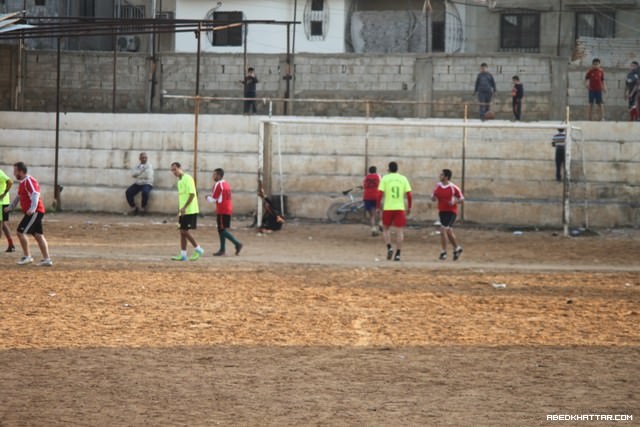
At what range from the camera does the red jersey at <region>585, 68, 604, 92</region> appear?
104 feet

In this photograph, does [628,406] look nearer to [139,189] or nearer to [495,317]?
[495,317]

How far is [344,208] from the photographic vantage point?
28.4 meters

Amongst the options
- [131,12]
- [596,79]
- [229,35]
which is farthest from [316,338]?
[131,12]

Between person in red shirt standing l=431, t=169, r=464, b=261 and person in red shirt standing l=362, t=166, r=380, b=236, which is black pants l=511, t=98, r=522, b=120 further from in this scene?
person in red shirt standing l=431, t=169, r=464, b=261

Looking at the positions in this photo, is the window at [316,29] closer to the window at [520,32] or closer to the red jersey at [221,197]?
the window at [520,32]

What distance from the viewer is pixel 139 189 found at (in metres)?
29.8

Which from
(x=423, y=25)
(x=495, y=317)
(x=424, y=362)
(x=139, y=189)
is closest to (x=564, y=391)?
(x=424, y=362)

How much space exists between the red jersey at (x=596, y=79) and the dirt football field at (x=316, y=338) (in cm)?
942

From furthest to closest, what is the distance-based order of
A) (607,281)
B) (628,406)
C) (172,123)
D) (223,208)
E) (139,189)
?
(172,123)
(139,189)
(223,208)
(607,281)
(628,406)

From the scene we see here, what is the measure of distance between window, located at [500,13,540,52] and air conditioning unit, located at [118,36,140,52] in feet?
44.1

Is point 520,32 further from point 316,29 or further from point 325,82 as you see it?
point 325,82

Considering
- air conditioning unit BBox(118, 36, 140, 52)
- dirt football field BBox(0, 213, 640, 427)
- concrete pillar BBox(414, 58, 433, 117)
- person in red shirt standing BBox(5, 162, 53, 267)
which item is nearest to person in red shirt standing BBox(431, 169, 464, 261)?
dirt football field BBox(0, 213, 640, 427)

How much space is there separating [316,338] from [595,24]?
2995 cm

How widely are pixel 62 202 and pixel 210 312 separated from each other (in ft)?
53.7
